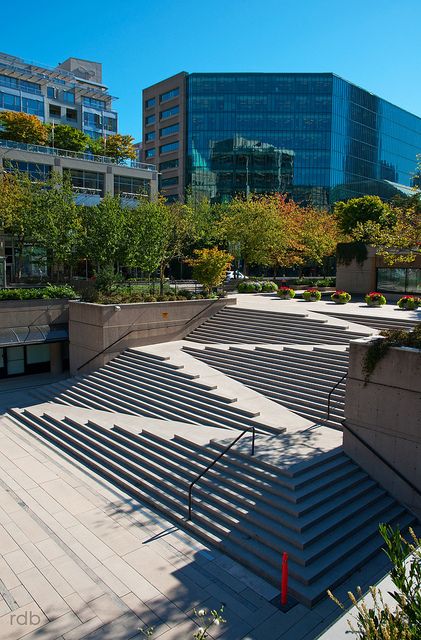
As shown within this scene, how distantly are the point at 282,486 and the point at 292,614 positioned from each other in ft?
9.27

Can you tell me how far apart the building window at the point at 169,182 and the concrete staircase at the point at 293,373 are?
2883 inches

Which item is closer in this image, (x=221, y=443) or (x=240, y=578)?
(x=240, y=578)

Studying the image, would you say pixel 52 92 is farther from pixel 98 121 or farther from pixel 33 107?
pixel 33 107

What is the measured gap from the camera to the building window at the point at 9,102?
6420cm

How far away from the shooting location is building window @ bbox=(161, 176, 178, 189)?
88688 millimetres

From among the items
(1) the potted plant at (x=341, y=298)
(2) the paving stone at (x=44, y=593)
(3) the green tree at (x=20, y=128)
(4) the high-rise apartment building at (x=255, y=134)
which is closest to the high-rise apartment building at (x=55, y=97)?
(4) the high-rise apartment building at (x=255, y=134)

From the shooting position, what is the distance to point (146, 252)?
28.6 metres

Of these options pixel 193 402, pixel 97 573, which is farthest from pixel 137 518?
pixel 193 402

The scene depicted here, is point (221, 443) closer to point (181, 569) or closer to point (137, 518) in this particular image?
point (137, 518)

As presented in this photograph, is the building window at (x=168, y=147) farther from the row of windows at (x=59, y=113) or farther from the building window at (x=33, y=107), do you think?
the building window at (x=33, y=107)

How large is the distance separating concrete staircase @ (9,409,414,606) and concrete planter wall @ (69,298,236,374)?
9048mm

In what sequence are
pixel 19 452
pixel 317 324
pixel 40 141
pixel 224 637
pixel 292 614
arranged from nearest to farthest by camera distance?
pixel 224 637 < pixel 292 614 < pixel 19 452 < pixel 317 324 < pixel 40 141

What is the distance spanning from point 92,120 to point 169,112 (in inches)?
736

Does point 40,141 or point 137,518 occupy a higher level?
point 40,141
